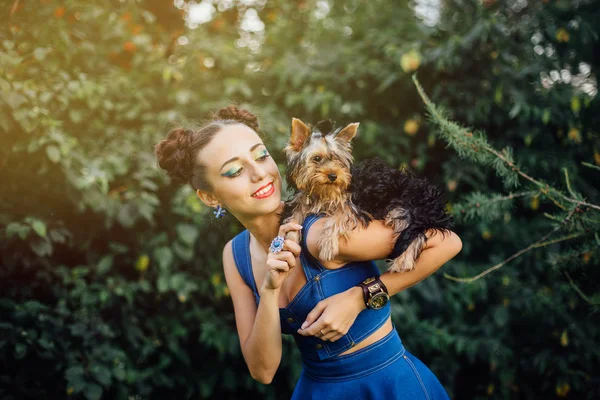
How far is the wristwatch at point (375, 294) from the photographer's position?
1873mm

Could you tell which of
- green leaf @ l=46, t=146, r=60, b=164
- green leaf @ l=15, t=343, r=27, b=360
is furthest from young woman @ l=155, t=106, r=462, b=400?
green leaf @ l=15, t=343, r=27, b=360

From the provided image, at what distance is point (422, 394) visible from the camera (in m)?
1.94

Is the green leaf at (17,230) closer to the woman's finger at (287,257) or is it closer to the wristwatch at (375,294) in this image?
the woman's finger at (287,257)

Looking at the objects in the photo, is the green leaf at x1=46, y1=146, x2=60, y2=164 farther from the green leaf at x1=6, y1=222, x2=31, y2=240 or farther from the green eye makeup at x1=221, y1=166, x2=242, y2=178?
the green eye makeup at x1=221, y1=166, x2=242, y2=178

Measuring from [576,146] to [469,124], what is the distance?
90 cm

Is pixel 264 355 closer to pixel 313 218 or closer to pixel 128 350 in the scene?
pixel 313 218

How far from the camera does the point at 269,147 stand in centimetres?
376

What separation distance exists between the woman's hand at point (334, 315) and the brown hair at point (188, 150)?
67cm

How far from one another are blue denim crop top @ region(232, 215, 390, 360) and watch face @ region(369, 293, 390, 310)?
100 millimetres

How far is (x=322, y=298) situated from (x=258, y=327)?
259 mm

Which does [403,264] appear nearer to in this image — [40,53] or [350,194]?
[350,194]

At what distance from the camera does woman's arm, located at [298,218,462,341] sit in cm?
183

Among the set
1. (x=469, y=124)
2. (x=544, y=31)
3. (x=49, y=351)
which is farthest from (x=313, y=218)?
(x=544, y=31)

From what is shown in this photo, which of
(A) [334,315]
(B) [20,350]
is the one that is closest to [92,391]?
(B) [20,350]
